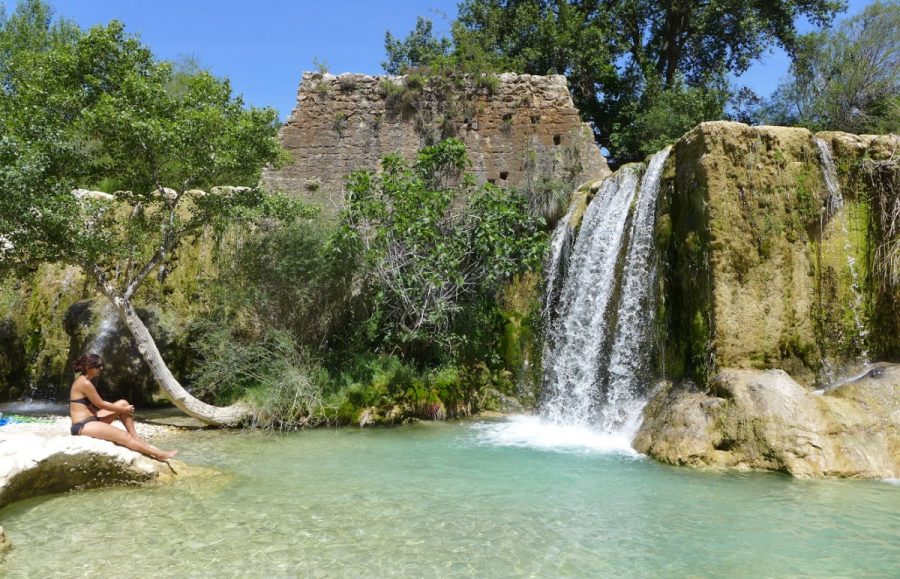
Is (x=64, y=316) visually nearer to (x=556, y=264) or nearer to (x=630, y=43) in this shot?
(x=556, y=264)

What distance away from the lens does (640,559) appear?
177 inches

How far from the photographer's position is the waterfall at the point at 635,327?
347 inches

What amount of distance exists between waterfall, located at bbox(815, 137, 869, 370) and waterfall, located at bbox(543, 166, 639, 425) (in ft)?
8.39

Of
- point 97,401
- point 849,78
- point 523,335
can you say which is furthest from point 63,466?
point 849,78

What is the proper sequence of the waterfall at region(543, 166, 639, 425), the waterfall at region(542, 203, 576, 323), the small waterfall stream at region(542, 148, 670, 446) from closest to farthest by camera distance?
the small waterfall stream at region(542, 148, 670, 446)
the waterfall at region(543, 166, 639, 425)
the waterfall at region(542, 203, 576, 323)

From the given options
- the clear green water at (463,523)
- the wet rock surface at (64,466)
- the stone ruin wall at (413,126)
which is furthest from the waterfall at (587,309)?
the wet rock surface at (64,466)

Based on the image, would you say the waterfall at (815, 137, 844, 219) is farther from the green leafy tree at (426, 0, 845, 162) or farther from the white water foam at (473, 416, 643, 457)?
the green leafy tree at (426, 0, 845, 162)

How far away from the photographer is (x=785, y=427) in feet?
22.7

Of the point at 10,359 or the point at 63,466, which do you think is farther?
the point at 10,359

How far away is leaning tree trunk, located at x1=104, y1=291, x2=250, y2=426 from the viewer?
359 inches

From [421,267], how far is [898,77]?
13440 millimetres

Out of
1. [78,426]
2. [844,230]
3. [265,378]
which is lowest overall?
[78,426]

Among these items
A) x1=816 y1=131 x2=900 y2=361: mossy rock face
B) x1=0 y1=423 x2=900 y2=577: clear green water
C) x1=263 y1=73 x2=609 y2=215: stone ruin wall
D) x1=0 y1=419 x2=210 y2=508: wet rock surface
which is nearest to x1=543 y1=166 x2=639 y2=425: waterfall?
x1=0 y1=423 x2=900 y2=577: clear green water

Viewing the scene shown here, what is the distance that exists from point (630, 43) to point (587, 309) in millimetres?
13042
